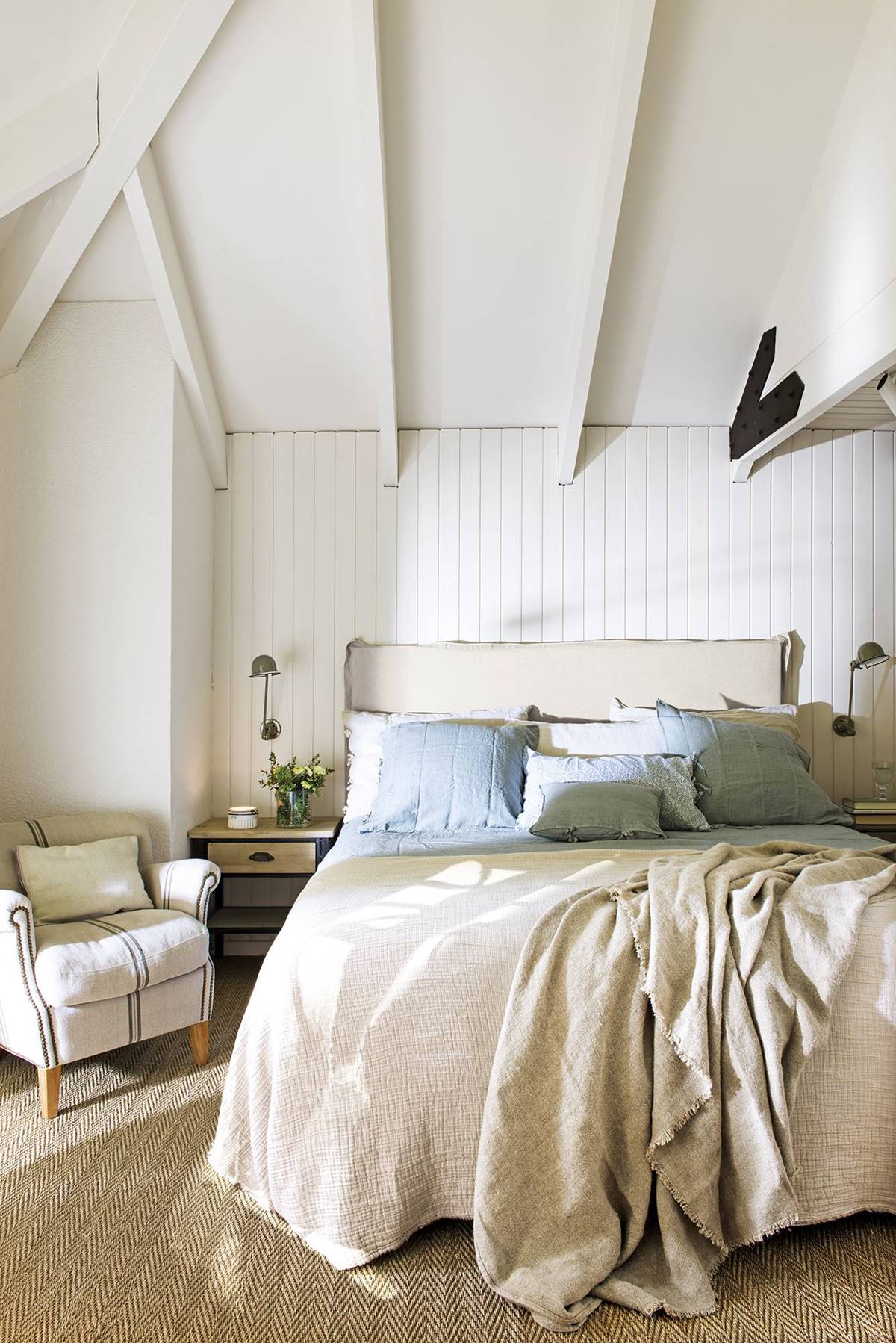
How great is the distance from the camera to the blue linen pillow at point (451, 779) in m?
3.50

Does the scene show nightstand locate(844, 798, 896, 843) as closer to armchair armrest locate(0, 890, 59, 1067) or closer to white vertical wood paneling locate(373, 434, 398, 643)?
white vertical wood paneling locate(373, 434, 398, 643)

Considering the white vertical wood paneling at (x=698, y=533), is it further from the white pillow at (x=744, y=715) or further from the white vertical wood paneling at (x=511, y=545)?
the white vertical wood paneling at (x=511, y=545)

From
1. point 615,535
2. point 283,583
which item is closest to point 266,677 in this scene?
point 283,583

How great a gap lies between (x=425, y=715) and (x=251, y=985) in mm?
1332

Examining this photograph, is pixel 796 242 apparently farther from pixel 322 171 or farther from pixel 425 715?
pixel 425 715

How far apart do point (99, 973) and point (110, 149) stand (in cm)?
255

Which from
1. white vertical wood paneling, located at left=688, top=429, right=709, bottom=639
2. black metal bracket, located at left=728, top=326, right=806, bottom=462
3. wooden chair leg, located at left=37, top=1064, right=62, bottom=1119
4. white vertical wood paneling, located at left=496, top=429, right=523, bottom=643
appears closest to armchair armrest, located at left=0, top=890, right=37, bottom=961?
wooden chair leg, located at left=37, top=1064, right=62, bottom=1119

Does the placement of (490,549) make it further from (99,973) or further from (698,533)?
(99,973)

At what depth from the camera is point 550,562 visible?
4.55 m

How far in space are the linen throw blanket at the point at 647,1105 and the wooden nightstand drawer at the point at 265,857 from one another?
2102 mm

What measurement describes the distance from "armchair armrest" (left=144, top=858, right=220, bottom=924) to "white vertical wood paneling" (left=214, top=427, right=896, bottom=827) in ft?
3.84

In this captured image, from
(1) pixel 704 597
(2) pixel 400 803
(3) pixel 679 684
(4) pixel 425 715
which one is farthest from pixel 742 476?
(2) pixel 400 803

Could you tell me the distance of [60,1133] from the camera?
8.63 ft

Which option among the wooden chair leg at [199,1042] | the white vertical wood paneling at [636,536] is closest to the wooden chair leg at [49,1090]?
the wooden chair leg at [199,1042]
